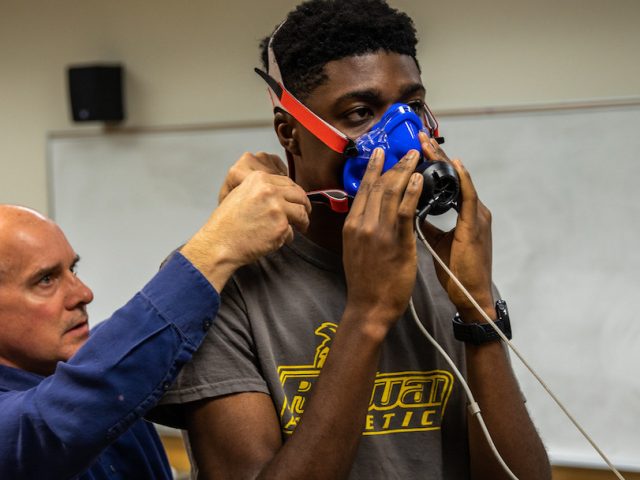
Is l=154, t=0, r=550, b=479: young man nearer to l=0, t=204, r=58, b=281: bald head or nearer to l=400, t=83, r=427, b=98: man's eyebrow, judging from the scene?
l=400, t=83, r=427, b=98: man's eyebrow

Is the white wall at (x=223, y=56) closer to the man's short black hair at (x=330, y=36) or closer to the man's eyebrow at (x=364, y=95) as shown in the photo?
the man's short black hair at (x=330, y=36)

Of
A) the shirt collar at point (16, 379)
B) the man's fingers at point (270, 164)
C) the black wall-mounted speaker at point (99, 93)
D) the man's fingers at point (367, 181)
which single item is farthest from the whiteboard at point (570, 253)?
the shirt collar at point (16, 379)

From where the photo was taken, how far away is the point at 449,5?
3018 mm

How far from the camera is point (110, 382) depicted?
3.77 ft

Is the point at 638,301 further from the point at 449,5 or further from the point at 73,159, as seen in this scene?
the point at 73,159

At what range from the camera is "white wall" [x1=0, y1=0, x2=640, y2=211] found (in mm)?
2865

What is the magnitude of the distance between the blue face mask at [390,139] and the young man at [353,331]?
2 cm

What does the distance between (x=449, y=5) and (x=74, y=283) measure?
208 centimetres

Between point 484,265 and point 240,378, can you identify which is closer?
point 240,378

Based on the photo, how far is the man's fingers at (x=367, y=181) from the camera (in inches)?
46.2

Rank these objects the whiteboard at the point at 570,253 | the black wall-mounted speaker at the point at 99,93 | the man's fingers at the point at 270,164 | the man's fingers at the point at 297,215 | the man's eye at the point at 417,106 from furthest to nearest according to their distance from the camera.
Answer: the black wall-mounted speaker at the point at 99,93 < the whiteboard at the point at 570,253 < the man's fingers at the point at 270,164 < the man's eye at the point at 417,106 < the man's fingers at the point at 297,215

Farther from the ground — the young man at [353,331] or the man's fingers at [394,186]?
the man's fingers at [394,186]

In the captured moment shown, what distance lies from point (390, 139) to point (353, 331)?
333mm

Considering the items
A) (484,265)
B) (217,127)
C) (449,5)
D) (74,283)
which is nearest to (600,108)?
(449,5)
